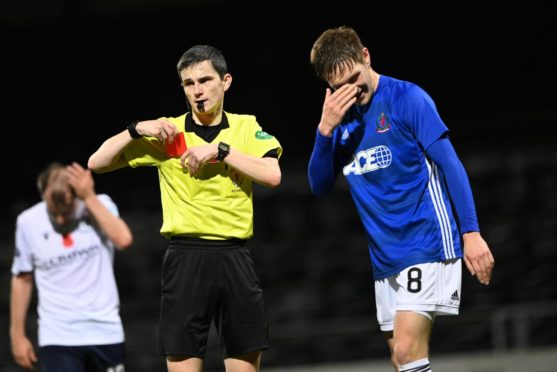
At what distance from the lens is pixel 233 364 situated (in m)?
4.00

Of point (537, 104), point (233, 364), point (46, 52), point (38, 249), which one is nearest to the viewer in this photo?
point (233, 364)

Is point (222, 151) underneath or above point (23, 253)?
above

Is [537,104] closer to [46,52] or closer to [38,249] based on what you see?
[46,52]

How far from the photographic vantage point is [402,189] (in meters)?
4.16

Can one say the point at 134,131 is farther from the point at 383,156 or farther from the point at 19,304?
the point at 19,304

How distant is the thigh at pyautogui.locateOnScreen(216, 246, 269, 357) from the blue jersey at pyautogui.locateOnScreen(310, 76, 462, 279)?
0.59 metres

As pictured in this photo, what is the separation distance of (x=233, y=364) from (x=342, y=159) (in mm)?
1047

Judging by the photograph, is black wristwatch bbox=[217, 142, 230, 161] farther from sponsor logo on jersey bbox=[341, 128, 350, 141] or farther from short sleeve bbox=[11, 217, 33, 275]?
short sleeve bbox=[11, 217, 33, 275]

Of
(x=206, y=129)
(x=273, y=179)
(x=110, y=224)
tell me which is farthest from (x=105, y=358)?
(x=273, y=179)

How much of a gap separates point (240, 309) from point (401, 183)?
0.85 meters

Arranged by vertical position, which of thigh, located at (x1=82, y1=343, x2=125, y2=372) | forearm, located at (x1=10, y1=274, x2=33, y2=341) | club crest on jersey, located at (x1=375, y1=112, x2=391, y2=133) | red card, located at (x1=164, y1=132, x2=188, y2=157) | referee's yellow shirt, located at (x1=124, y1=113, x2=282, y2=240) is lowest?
thigh, located at (x1=82, y1=343, x2=125, y2=372)

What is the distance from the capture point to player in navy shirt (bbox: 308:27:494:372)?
4.02m

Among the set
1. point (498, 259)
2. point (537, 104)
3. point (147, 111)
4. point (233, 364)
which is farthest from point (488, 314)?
point (147, 111)

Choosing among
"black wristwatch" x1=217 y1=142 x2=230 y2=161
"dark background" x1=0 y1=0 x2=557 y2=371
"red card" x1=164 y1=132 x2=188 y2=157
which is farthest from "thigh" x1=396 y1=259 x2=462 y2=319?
"dark background" x1=0 y1=0 x2=557 y2=371
